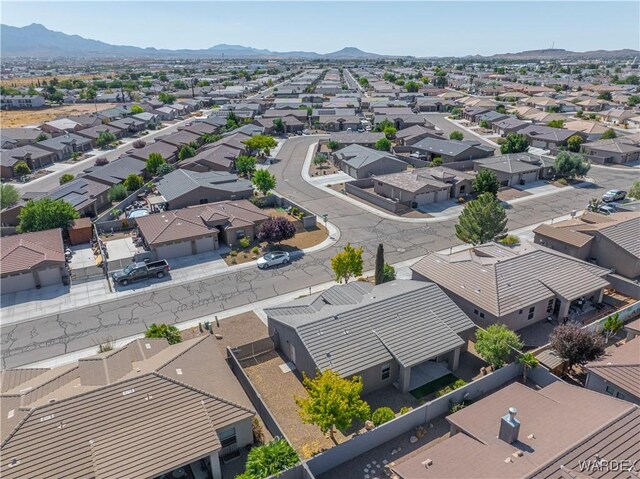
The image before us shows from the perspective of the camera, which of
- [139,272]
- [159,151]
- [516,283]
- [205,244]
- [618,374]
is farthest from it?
[159,151]

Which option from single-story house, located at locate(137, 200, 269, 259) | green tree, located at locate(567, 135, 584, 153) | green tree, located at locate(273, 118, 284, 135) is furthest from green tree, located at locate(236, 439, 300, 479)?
green tree, located at locate(273, 118, 284, 135)

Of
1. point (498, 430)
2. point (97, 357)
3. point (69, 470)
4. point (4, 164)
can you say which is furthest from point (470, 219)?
point (4, 164)

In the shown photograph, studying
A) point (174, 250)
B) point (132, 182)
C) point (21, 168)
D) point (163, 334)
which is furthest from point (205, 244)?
point (21, 168)

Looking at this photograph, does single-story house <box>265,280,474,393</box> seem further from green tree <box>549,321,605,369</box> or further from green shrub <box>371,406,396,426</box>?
green tree <box>549,321,605,369</box>

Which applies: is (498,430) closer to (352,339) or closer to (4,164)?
(352,339)

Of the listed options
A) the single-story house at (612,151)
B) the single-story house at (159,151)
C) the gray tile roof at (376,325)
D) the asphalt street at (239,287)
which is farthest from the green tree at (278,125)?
the gray tile roof at (376,325)

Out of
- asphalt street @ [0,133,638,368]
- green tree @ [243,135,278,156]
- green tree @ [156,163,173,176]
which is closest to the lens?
asphalt street @ [0,133,638,368]

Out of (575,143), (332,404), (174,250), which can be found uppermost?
(575,143)

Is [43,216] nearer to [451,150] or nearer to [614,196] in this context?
[451,150]
